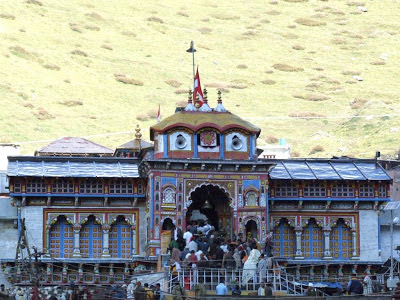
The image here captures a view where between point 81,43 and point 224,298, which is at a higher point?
point 81,43

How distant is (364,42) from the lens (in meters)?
176

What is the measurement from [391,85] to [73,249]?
92654 mm

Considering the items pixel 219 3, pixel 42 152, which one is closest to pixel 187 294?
pixel 42 152

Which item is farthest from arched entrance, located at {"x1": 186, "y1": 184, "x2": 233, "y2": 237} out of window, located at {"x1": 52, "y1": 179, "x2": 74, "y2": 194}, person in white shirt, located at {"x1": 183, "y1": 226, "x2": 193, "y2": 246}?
person in white shirt, located at {"x1": 183, "y1": 226, "x2": 193, "y2": 246}

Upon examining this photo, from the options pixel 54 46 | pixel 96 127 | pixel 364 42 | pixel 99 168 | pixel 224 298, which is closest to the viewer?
pixel 224 298

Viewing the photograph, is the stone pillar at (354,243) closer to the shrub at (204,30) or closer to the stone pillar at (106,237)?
the stone pillar at (106,237)

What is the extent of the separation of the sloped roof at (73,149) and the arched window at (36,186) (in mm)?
24399

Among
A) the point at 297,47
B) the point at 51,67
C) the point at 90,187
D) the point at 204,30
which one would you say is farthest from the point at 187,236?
the point at 204,30

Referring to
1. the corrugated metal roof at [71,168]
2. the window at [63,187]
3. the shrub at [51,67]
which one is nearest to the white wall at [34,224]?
the window at [63,187]

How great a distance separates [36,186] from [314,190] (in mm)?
13649

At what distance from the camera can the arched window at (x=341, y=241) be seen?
6831 cm

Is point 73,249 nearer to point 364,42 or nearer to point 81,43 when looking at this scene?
point 81,43

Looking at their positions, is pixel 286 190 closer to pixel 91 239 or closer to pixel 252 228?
pixel 252 228

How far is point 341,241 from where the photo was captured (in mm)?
68500
